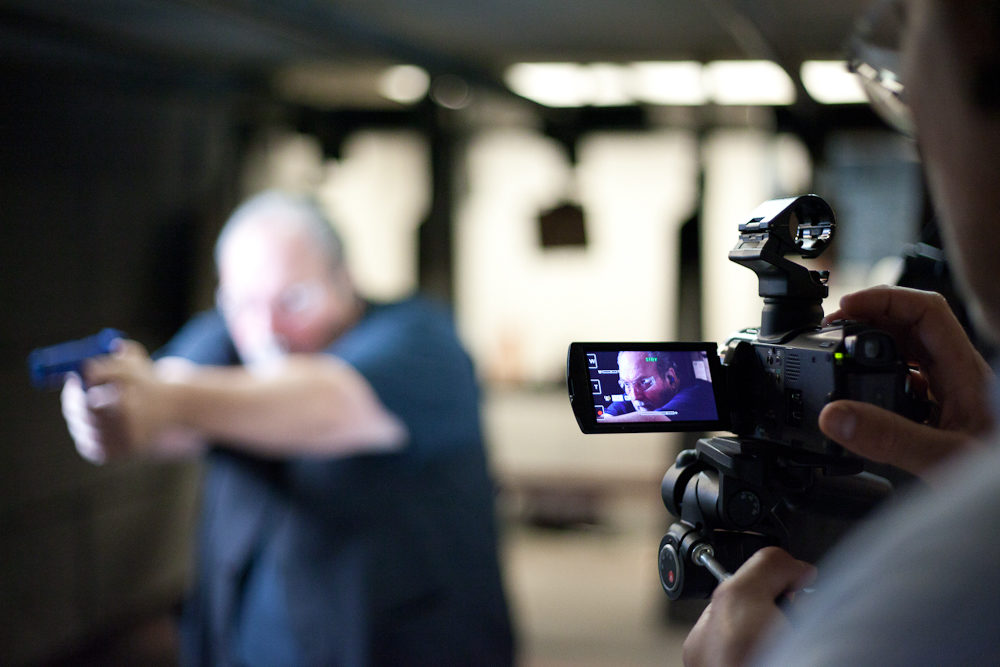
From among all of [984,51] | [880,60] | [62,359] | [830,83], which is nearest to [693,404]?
[984,51]

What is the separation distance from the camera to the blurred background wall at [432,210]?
2857mm

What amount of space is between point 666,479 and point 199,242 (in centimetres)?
329

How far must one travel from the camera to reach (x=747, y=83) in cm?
343

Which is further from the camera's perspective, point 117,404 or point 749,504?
point 117,404

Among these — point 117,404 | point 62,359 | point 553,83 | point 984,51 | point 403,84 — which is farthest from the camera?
point 403,84

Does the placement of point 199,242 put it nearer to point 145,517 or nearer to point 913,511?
point 145,517

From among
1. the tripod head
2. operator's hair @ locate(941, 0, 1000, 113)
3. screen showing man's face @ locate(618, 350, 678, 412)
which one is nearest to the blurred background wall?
the tripod head

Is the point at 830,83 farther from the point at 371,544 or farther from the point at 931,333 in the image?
the point at 931,333

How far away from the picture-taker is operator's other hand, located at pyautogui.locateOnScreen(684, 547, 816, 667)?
583 mm

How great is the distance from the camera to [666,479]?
32.8 inches

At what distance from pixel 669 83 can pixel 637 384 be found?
9.75 feet

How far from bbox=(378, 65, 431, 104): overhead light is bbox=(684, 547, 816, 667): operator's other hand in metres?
3.01

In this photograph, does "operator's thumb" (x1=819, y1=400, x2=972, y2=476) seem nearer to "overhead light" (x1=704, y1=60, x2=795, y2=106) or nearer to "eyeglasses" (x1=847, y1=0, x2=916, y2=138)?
"eyeglasses" (x1=847, y1=0, x2=916, y2=138)

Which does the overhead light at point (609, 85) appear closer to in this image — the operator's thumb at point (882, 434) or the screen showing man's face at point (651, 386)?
the screen showing man's face at point (651, 386)
